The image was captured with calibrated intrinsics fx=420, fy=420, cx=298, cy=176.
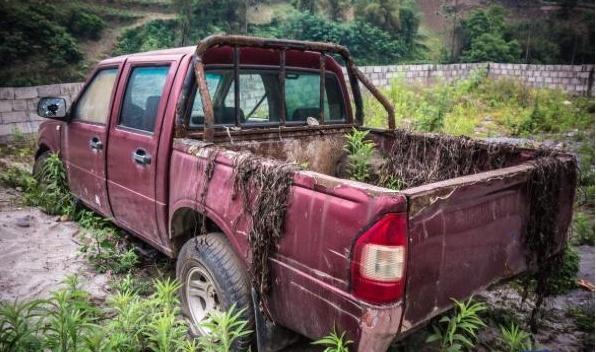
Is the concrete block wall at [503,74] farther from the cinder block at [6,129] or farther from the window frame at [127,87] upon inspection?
the window frame at [127,87]

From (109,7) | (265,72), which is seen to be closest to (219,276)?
(265,72)

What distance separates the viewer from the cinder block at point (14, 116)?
9.12 meters

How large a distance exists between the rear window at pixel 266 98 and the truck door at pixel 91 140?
1.10 m

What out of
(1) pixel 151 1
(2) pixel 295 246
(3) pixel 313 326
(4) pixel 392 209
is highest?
(1) pixel 151 1

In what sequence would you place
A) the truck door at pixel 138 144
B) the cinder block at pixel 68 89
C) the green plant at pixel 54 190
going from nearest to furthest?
1. the truck door at pixel 138 144
2. the green plant at pixel 54 190
3. the cinder block at pixel 68 89

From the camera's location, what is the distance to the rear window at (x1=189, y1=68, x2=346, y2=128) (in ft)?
10.9

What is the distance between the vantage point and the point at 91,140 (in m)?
3.94

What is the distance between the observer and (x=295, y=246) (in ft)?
6.79

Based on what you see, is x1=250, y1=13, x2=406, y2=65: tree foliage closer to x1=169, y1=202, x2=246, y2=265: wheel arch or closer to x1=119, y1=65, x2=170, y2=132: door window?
x1=119, y1=65, x2=170, y2=132: door window

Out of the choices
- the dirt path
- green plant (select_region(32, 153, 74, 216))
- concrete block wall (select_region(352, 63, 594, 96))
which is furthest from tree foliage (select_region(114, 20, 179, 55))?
the dirt path

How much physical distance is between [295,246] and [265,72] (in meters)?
1.99

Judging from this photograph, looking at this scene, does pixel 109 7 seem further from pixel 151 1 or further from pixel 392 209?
pixel 392 209

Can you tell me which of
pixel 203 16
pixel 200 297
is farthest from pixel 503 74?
pixel 200 297

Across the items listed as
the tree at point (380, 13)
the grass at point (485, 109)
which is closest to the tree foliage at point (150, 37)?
the grass at point (485, 109)
